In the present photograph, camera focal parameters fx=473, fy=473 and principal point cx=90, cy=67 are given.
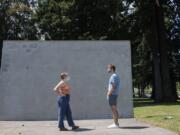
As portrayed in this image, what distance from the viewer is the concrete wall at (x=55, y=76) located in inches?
768

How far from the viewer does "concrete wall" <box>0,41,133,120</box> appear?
19.5m

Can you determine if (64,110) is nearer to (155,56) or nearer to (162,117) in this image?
(162,117)

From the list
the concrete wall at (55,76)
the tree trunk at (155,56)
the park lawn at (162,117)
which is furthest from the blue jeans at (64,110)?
the tree trunk at (155,56)

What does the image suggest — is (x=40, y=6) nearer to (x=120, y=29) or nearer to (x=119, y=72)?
(x=120, y=29)

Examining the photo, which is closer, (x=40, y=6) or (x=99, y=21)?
(x=99, y=21)

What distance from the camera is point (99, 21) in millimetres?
40406

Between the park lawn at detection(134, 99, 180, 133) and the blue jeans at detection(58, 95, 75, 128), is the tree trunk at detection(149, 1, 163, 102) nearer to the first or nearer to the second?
the park lawn at detection(134, 99, 180, 133)

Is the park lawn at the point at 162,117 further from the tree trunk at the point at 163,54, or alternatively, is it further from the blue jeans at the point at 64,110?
the tree trunk at the point at 163,54

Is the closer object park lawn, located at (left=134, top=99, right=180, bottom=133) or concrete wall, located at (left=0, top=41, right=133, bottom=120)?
park lawn, located at (left=134, top=99, right=180, bottom=133)

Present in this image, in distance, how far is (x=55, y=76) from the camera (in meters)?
19.6

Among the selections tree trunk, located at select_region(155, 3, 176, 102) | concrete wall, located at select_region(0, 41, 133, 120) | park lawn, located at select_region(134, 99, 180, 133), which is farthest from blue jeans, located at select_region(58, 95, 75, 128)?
tree trunk, located at select_region(155, 3, 176, 102)

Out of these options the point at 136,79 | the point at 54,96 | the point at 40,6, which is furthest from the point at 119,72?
the point at 136,79

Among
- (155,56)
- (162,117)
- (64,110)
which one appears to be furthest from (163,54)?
(64,110)

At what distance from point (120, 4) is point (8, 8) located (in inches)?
630
